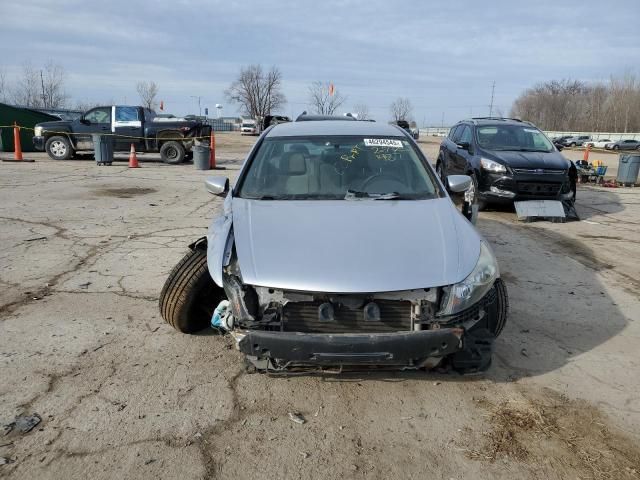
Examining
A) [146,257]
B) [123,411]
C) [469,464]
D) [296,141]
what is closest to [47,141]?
[146,257]

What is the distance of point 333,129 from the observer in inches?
177

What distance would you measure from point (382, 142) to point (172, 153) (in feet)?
45.7

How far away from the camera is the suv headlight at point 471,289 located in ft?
8.91

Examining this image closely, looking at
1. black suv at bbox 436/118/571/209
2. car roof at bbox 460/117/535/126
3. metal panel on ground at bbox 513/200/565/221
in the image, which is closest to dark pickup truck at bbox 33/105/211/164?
car roof at bbox 460/117/535/126

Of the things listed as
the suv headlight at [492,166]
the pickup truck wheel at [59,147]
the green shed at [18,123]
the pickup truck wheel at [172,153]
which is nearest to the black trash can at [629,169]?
the suv headlight at [492,166]

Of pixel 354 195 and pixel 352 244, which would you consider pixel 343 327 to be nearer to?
pixel 352 244

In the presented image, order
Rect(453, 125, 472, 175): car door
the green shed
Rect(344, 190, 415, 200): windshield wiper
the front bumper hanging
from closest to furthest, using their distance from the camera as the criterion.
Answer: the front bumper hanging, Rect(344, 190, 415, 200): windshield wiper, Rect(453, 125, 472, 175): car door, the green shed

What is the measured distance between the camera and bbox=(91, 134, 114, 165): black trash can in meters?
15.4

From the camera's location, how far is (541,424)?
270cm

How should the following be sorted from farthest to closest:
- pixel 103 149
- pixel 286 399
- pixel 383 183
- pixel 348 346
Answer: pixel 103 149 → pixel 383 183 → pixel 286 399 → pixel 348 346

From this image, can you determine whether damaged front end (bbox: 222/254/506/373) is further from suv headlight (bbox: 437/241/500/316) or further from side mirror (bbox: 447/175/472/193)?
side mirror (bbox: 447/175/472/193)

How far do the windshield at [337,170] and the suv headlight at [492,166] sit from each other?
483 cm

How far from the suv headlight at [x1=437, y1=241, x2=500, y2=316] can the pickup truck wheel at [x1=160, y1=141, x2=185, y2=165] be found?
15.3 metres

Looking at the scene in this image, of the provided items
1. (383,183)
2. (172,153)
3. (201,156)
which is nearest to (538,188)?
(383,183)
